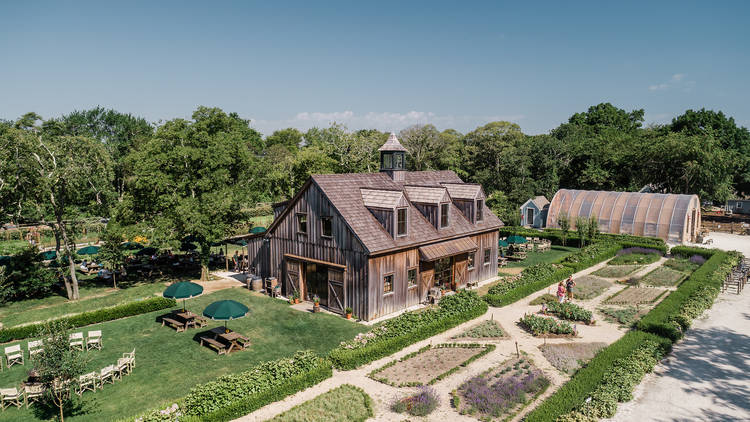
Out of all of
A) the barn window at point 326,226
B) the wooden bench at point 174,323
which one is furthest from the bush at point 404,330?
the wooden bench at point 174,323

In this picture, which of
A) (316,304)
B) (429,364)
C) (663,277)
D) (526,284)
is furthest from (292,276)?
(663,277)

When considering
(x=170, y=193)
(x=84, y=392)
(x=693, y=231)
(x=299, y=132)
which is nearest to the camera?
(x=84, y=392)

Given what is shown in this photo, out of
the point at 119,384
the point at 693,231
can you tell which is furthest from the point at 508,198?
the point at 119,384

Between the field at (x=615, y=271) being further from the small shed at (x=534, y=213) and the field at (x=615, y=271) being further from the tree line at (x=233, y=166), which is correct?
the small shed at (x=534, y=213)

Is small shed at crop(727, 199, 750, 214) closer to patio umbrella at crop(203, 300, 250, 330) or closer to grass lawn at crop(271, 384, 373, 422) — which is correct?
grass lawn at crop(271, 384, 373, 422)

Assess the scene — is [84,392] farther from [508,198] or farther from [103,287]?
[508,198]
